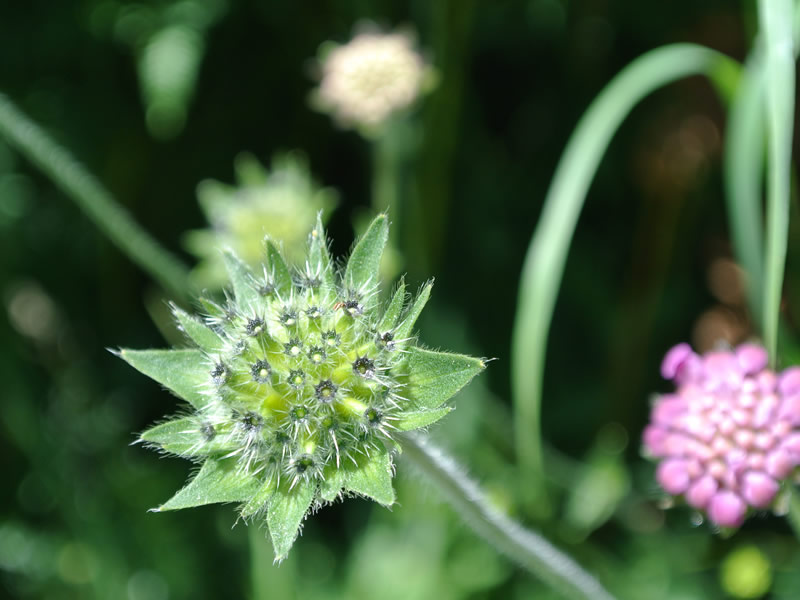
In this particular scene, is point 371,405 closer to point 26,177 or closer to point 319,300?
point 319,300

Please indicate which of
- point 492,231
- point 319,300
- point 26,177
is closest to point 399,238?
point 492,231

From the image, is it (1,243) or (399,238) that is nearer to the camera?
(399,238)

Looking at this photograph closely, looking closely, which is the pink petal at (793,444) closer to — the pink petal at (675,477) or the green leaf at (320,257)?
the pink petal at (675,477)

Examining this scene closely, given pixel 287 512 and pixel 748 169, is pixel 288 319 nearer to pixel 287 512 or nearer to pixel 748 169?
pixel 287 512

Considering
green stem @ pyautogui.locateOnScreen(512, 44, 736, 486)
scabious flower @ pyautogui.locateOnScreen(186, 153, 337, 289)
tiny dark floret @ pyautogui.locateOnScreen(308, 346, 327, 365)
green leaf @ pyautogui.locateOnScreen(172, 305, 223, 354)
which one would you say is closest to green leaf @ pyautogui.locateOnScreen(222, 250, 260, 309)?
green leaf @ pyautogui.locateOnScreen(172, 305, 223, 354)

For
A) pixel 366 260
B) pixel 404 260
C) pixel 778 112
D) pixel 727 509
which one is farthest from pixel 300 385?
pixel 404 260

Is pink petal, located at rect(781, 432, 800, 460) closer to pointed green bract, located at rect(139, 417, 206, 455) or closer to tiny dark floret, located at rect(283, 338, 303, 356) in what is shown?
tiny dark floret, located at rect(283, 338, 303, 356)

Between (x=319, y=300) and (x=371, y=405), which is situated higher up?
(x=319, y=300)
